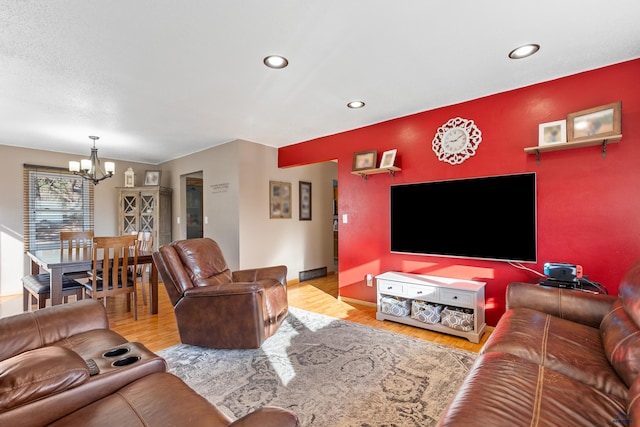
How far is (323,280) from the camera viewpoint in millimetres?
5406

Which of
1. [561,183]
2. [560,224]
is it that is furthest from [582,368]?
[561,183]

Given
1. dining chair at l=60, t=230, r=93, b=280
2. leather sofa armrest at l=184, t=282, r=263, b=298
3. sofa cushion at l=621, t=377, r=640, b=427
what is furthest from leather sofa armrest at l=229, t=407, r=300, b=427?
dining chair at l=60, t=230, r=93, b=280

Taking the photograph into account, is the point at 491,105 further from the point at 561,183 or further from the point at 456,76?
the point at 561,183

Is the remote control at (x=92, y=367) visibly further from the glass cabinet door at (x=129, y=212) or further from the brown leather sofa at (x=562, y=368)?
the glass cabinet door at (x=129, y=212)

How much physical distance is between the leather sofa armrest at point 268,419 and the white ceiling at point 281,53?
1.92 m

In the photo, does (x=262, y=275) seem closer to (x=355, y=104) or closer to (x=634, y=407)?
(x=355, y=104)

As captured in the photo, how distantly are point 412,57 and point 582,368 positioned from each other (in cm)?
215

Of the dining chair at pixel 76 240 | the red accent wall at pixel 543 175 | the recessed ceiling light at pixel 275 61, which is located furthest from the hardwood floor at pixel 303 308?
the recessed ceiling light at pixel 275 61

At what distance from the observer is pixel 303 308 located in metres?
3.79

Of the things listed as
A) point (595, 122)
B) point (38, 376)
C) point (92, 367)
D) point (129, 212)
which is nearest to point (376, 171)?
point (595, 122)

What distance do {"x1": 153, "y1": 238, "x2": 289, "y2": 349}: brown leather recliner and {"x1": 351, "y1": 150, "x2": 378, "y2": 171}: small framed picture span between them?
1760mm

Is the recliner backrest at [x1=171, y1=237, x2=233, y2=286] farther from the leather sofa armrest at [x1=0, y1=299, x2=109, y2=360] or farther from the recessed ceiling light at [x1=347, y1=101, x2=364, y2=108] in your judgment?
the recessed ceiling light at [x1=347, y1=101, x2=364, y2=108]

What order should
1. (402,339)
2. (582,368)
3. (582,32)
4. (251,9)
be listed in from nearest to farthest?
(582,368) → (251,9) → (582,32) → (402,339)

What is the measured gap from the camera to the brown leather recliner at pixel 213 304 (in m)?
2.45
